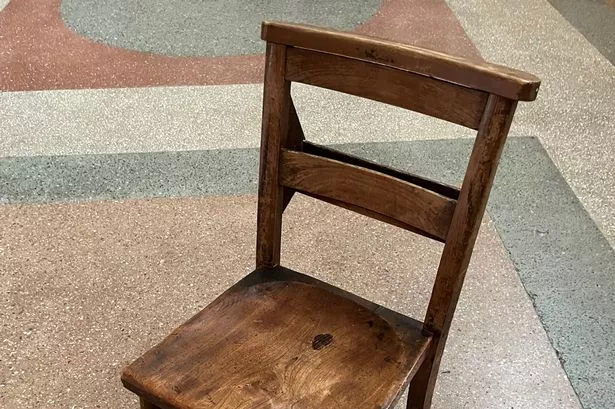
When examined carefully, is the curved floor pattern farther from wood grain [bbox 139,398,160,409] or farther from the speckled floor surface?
wood grain [bbox 139,398,160,409]

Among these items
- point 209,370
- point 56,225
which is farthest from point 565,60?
point 209,370

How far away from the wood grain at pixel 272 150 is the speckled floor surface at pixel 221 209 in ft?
1.87

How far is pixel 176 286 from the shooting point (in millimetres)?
1800

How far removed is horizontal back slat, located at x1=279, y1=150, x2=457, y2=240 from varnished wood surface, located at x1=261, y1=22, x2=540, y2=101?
0.18 m

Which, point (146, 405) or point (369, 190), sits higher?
point (369, 190)

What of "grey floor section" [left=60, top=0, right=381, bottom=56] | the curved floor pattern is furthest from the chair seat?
"grey floor section" [left=60, top=0, right=381, bottom=56]

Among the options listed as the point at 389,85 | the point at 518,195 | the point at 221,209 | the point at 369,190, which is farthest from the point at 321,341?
the point at 518,195

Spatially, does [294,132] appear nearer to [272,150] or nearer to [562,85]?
[272,150]

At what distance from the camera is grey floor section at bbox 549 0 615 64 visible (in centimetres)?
321

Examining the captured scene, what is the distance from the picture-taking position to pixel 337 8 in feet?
11.4

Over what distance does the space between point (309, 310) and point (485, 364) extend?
0.66 meters

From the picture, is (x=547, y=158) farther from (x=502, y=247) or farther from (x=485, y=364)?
(x=485, y=364)

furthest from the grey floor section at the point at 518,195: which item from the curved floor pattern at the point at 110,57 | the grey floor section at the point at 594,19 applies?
the grey floor section at the point at 594,19

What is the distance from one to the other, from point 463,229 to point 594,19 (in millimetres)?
2905
